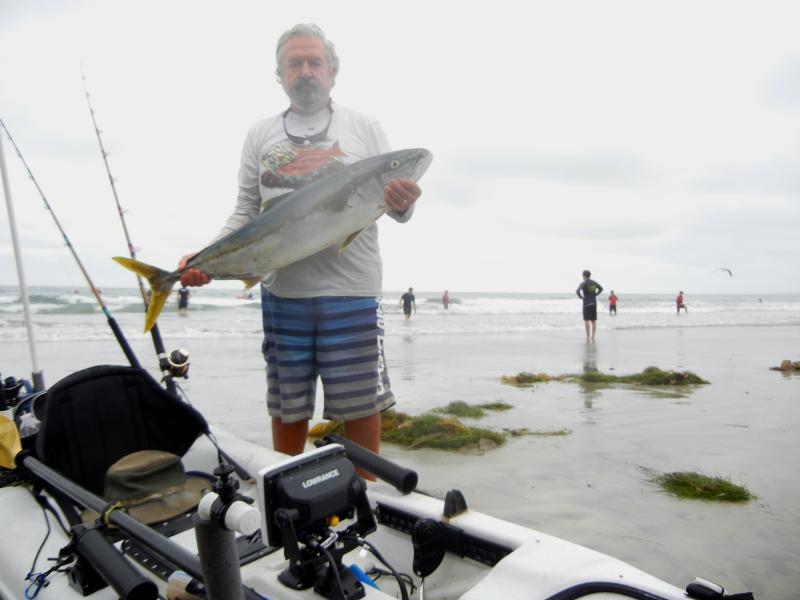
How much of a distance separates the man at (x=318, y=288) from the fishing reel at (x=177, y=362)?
39cm

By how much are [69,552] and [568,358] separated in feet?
41.2

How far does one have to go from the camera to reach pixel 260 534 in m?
2.24

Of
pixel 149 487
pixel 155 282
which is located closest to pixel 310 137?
A: pixel 155 282

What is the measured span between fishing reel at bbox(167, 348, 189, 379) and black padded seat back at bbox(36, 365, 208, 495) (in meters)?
0.11

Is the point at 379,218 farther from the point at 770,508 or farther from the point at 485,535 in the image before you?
the point at 770,508

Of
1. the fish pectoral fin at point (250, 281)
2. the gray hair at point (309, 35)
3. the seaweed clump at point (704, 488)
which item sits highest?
the gray hair at point (309, 35)

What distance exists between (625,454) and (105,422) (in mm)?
3998

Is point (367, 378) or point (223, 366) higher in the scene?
point (367, 378)

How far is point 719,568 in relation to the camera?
2.88 m

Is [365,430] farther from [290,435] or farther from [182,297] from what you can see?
[182,297]

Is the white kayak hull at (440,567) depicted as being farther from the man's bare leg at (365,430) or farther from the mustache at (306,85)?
the mustache at (306,85)

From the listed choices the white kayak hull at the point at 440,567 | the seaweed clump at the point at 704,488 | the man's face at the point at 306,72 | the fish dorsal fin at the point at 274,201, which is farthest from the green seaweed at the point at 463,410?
the man's face at the point at 306,72

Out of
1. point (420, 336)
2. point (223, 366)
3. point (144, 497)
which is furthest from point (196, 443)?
point (420, 336)

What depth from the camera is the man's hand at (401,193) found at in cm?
282
